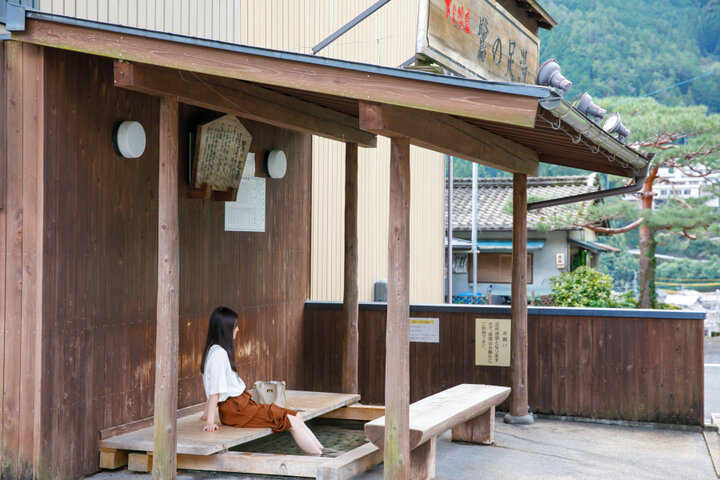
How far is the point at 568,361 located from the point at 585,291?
890 centimetres

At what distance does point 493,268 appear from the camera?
2667 centimetres

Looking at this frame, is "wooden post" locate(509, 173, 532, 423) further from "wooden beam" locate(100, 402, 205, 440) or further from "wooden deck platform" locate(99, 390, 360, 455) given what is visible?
"wooden beam" locate(100, 402, 205, 440)

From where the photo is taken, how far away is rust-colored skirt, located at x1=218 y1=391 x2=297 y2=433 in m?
6.61

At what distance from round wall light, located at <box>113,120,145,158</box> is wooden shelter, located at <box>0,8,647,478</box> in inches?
2.9

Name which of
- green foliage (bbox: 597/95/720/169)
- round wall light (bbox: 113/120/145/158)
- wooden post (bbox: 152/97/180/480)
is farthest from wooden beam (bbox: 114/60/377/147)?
green foliage (bbox: 597/95/720/169)

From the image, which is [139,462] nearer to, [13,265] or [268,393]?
[268,393]

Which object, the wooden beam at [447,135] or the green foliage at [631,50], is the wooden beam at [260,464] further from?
the green foliage at [631,50]

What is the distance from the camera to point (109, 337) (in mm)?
6375

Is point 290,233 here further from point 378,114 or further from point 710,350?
point 710,350

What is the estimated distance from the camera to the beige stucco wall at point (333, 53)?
25.3ft

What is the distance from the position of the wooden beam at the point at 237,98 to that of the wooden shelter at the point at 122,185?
2 cm

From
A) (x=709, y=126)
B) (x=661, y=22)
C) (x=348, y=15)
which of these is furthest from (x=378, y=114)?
(x=661, y=22)

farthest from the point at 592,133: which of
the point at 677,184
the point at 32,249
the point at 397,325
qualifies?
A: the point at 677,184

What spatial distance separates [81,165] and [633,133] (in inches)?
696
